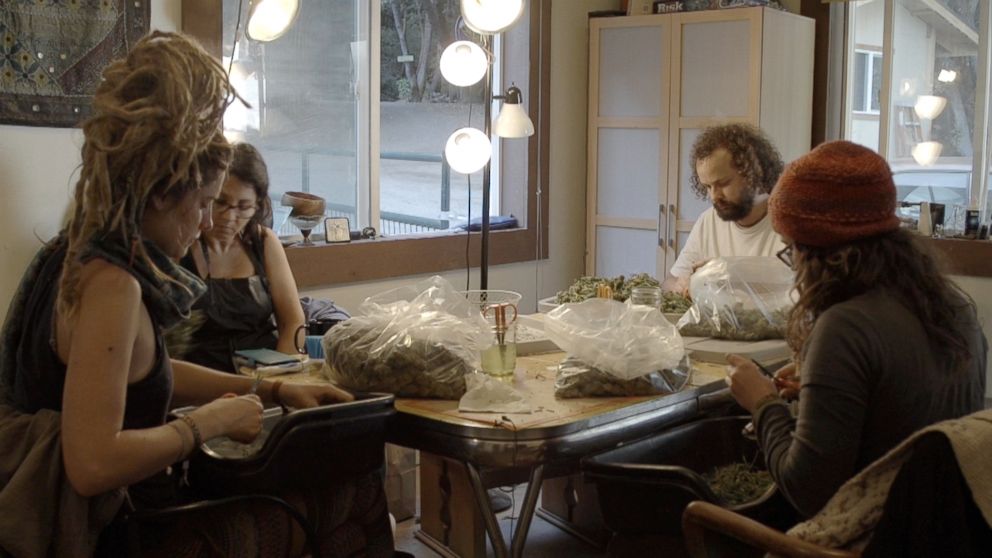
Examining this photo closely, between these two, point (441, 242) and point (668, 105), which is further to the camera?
point (668, 105)

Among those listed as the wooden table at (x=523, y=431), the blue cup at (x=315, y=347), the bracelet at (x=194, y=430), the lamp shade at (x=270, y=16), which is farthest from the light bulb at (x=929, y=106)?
the bracelet at (x=194, y=430)

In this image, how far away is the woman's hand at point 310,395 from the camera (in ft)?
6.61

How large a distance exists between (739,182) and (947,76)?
1.70 m

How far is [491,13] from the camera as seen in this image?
3117 millimetres

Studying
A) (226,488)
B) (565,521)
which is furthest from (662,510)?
(565,521)

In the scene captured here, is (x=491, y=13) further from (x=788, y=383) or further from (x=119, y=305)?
(x=119, y=305)

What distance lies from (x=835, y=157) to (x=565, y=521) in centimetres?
187

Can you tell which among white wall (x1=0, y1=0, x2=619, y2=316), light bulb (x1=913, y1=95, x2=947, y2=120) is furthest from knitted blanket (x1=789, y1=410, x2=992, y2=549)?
light bulb (x1=913, y1=95, x2=947, y2=120)

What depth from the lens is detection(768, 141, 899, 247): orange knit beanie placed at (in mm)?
1665

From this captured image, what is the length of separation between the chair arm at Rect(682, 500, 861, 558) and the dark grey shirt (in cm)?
12

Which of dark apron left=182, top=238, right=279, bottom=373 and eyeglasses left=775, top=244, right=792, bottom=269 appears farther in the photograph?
dark apron left=182, top=238, right=279, bottom=373

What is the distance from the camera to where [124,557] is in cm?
164

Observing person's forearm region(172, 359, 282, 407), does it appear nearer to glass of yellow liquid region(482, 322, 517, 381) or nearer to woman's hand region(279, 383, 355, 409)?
woman's hand region(279, 383, 355, 409)

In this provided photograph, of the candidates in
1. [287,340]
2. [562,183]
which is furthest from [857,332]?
[562,183]
